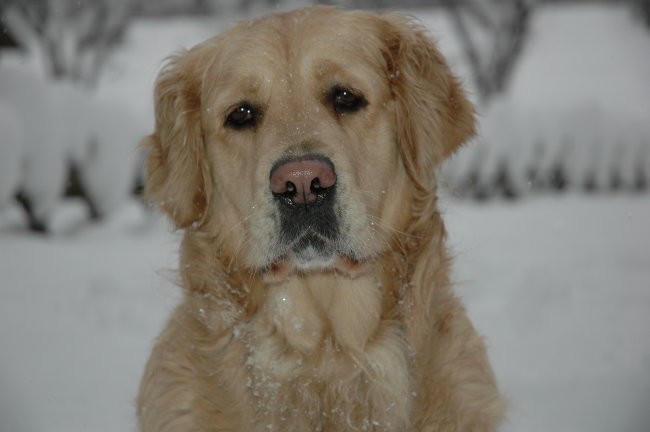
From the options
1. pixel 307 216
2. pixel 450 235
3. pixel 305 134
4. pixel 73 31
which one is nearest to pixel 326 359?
pixel 307 216

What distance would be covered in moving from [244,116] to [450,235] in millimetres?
7225

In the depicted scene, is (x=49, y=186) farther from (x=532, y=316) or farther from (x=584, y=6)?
(x=584, y=6)

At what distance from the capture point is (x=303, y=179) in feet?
10.3

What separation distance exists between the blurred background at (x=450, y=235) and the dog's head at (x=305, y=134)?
9.9 inches

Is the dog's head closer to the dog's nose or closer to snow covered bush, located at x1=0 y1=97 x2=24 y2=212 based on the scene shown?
the dog's nose

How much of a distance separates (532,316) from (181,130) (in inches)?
175

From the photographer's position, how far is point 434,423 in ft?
11.1

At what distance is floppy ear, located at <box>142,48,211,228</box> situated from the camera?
153 inches

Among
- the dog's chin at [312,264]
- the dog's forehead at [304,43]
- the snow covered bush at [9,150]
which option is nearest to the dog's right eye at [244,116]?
the dog's forehead at [304,43]

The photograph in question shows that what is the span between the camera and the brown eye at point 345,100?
363 centimetres

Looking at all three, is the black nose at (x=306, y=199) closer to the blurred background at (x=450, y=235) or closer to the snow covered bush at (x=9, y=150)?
the blurred background at (x=450, y=235)

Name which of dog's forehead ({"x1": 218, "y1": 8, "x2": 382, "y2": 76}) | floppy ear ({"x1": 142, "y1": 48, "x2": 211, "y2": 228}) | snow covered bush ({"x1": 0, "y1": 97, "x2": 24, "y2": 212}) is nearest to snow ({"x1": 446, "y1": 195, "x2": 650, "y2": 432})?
dog's forehead ({"x1": 218, "y1": 8, "x2": 382, "y2": 76})

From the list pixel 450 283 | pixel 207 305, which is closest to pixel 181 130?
pixel 207 305

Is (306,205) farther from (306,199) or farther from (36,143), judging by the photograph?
(36,143)
